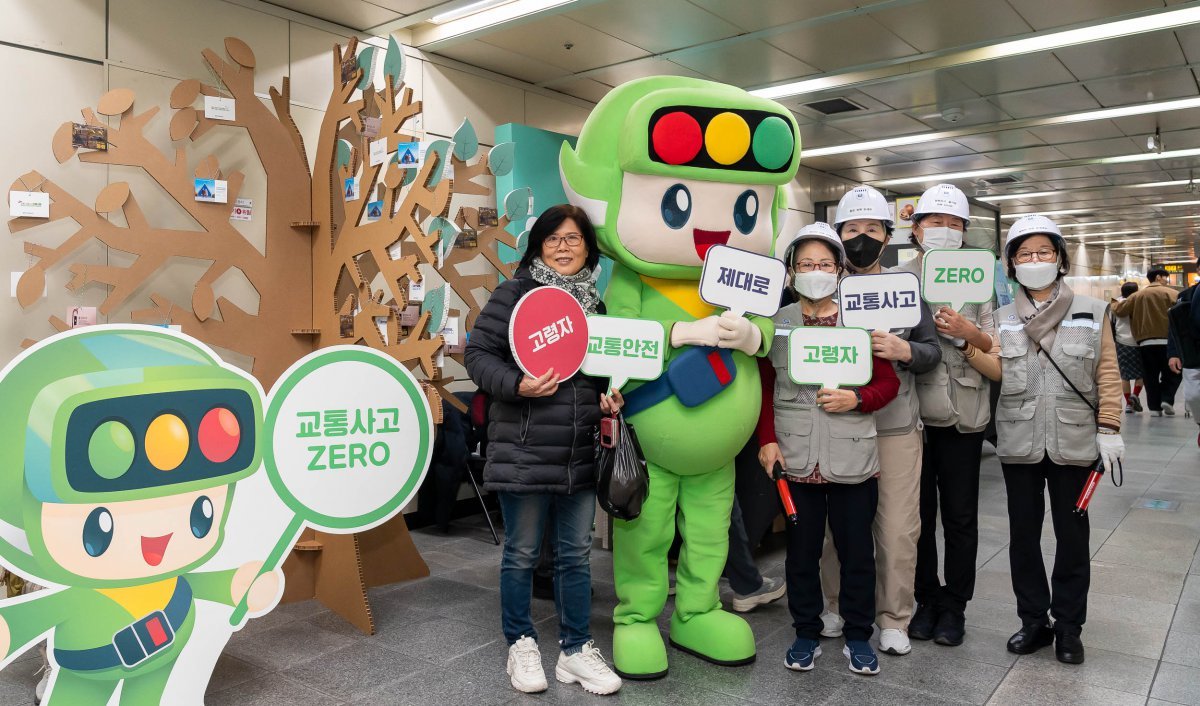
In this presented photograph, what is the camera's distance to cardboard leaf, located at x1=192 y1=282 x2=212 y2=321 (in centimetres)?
331

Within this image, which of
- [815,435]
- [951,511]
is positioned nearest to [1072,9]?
[951,511]

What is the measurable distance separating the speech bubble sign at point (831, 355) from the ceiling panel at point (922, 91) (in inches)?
156

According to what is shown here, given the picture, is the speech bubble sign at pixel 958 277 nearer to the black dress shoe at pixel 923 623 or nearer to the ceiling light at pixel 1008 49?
the black dress shoe at pixel 923 623

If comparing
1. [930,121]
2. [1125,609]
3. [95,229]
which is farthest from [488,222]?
[930,121]

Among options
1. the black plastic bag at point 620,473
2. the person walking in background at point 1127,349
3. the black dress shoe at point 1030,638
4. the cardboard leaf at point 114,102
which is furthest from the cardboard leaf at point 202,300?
the person walking in background at point 1127,349

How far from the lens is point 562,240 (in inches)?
107

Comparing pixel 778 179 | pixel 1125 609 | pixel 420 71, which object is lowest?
pixel 1125 609


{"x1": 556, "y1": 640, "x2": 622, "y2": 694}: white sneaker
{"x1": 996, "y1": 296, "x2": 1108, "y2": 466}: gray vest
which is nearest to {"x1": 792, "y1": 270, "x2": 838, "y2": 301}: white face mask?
{"x1": 996, "y1": 296, "x2": 1108, "y2": 466}: gray vest

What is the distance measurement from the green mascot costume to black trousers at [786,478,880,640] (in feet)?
5.51

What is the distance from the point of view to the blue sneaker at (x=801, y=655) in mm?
2805

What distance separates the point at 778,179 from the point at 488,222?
159 cm

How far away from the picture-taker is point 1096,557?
424 cm

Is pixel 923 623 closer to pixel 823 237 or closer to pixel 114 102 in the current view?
pixel 823 237

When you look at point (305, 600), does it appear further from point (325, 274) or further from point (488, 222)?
point (488, 222)
